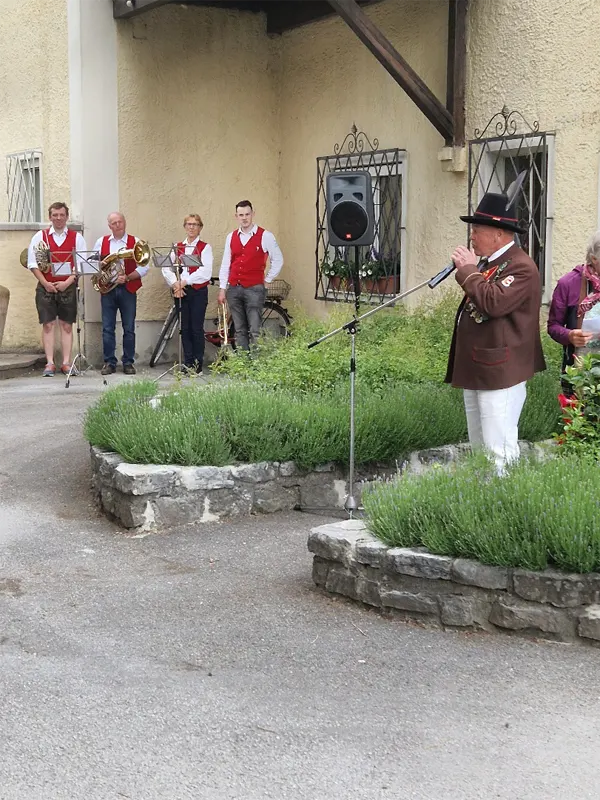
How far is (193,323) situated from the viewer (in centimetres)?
1368

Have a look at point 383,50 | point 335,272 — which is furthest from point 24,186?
point 383,50

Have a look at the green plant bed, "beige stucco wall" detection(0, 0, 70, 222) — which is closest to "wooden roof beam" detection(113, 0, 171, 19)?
"beige stucco wall" detection(0, 0, 70, 222)

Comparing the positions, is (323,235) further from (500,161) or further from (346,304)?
(500,161)

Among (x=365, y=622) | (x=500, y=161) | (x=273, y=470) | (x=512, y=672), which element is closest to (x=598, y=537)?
(x=512, y=672)

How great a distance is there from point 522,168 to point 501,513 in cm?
711

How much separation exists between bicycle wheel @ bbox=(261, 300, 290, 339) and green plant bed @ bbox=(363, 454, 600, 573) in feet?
28.0

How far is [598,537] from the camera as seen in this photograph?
4930 millimetres

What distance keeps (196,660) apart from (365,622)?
2.77ft

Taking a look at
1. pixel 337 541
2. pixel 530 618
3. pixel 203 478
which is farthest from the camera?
pixel 203 478

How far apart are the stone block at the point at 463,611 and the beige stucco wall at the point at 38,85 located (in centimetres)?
1034

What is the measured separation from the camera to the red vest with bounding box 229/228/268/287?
43.0 feet

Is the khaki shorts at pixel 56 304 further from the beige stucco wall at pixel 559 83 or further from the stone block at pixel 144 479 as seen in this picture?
the stone block at pixel 144 479

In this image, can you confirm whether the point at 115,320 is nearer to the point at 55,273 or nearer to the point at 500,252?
the point at 55,273

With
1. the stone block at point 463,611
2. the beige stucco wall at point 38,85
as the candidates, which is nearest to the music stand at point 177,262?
the beige stucco wall at point 38,85
